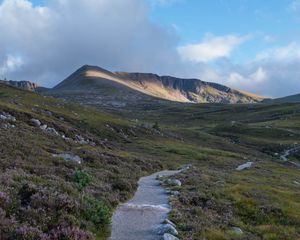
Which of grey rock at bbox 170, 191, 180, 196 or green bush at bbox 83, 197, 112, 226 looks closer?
green bush at bbox 83, 197, 112, 226

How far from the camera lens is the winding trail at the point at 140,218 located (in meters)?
16.5

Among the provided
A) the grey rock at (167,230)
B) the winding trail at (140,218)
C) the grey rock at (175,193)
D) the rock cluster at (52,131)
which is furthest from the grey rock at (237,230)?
the rock cluster at (52,131)

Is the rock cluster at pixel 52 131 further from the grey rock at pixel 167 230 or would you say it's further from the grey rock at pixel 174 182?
the grey rock at pixel 167 230

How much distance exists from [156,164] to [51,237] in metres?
37.9

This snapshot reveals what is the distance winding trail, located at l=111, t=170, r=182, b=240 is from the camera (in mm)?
16484

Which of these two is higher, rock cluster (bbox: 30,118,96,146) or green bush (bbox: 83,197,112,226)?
rock cluster (bbox: 30,118,96,146)

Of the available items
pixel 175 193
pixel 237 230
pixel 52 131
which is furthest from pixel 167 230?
pixel 52 131

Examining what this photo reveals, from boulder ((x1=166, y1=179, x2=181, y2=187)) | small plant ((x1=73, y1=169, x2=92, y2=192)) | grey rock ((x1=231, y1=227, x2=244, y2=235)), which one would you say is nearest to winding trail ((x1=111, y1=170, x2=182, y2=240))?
small plant ((x1=73, y1=169, x2=92, y2=192))

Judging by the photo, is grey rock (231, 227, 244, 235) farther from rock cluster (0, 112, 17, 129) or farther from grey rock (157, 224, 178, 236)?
rock cluster (0, 112, 17, 129)

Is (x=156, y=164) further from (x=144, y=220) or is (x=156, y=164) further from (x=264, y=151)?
(x=264, y=151)

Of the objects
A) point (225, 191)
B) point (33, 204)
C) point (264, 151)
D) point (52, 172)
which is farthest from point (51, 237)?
point (264, 151)

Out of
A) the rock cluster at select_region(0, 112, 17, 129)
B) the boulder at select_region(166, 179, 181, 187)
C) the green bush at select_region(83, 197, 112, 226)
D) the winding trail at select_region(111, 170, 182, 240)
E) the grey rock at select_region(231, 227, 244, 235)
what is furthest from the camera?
the rock cluster at select_region(0, 112, 17, 129)

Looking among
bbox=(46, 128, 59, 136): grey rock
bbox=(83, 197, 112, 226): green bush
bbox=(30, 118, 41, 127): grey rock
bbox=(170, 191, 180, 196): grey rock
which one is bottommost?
bbox=(170, 191, 180, 196): grey rock

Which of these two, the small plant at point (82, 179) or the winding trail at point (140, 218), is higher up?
the small plant at point (82, 179)
